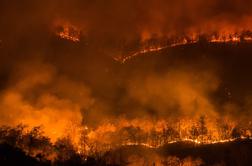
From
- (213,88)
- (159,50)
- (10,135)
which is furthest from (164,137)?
(10,135)

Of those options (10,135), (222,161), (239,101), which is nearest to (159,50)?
(239,101)

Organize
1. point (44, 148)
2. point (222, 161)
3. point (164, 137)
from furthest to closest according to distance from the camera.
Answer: point (164, 137) < point (222, 161) < point (44, 148)

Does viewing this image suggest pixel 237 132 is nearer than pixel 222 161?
Answer: No

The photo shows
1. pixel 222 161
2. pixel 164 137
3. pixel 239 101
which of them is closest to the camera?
pixel 222 161

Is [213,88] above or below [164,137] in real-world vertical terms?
above

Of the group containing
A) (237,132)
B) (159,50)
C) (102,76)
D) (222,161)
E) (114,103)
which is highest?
(159,50)

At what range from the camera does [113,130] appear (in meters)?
54.5

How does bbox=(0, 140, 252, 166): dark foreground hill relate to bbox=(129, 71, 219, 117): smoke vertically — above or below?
below

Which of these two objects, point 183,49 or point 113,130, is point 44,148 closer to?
point 113,130

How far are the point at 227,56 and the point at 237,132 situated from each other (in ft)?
42.7

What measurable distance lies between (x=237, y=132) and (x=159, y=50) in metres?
15.7

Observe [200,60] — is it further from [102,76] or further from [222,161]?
[222,161]

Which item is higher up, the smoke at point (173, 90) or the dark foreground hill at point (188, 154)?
the smoke at point (173, 90)

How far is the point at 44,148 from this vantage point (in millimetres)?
39875
